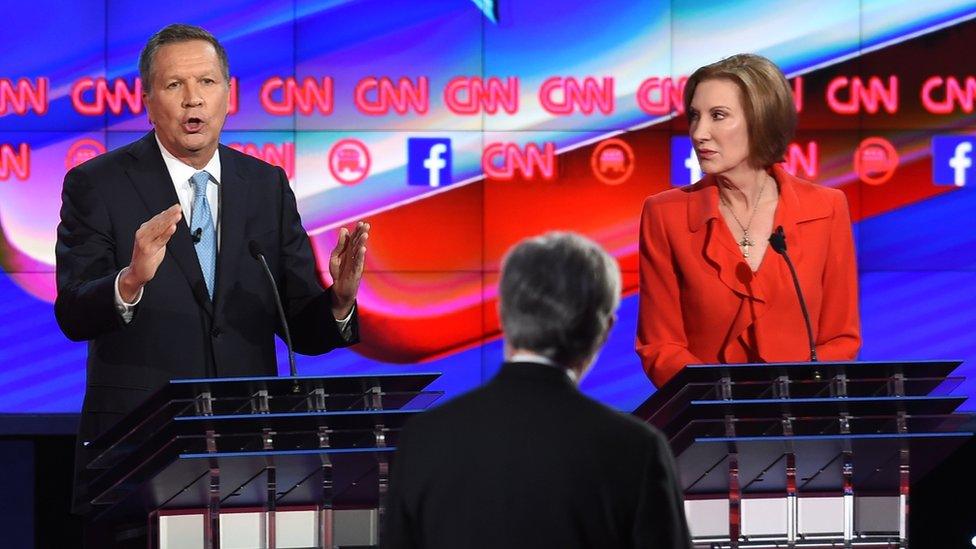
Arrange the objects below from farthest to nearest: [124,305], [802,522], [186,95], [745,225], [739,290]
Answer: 1. [745,225]
2. [739,290]
3. [186,95]
4. [124,305]
5. [802,522]

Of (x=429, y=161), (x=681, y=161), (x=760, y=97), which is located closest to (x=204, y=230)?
(x=760, y=97)

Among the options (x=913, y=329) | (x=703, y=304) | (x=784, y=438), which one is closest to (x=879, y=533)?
(x=784, y=438)

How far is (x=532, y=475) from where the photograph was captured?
6.68 feet

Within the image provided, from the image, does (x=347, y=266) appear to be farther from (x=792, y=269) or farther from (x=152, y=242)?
(x=792, y=269)

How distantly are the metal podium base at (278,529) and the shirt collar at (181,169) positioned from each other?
90cm

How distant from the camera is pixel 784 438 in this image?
293cm

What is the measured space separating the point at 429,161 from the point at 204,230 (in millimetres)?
3606

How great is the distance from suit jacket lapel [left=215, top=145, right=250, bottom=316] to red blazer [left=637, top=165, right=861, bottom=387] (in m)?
0.91

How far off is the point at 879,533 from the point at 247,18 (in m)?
4.60

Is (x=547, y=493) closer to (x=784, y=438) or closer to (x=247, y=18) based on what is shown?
(x=784, y=438)

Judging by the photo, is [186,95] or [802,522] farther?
[186,95]

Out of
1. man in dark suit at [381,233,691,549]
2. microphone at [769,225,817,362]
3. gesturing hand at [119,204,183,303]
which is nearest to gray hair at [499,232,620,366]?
man in dark suit at [381,233,691,549]

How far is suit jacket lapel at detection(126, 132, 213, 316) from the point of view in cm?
345

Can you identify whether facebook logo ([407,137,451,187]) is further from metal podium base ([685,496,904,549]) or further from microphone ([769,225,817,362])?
metal podium base ([685,496,904,549])
